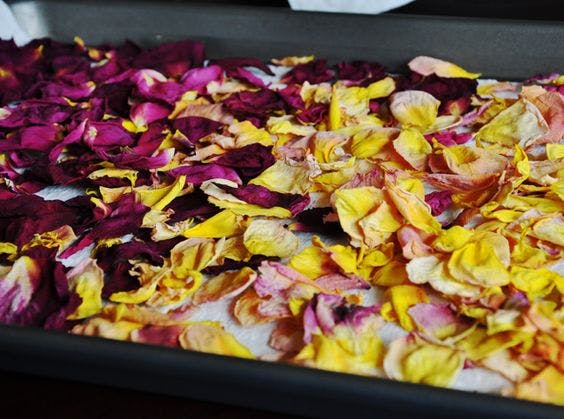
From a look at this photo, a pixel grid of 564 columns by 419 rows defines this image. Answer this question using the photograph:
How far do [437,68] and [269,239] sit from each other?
1.27 feet

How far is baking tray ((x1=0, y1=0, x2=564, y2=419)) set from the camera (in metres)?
0.41

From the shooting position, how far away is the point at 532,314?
476 millimetres

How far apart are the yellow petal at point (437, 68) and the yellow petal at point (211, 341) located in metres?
0.48

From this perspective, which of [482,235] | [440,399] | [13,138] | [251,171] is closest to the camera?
[440,399]

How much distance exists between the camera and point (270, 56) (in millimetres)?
977

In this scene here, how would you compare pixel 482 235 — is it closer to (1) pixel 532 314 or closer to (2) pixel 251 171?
(1) pixel 532 314

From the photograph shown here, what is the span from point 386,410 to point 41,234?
0.34 metres

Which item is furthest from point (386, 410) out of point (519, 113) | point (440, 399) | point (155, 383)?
point (519, 113)

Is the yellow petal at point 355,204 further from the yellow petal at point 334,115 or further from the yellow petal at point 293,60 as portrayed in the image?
the yellow petal at point 293,60

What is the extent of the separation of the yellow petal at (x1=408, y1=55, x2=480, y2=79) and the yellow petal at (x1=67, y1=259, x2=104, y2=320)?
466 millimetres

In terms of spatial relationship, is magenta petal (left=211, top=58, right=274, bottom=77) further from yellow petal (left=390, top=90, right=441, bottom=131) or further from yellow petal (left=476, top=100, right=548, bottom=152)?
yellow petal (left=476, top=100, right=548, bottom=152)

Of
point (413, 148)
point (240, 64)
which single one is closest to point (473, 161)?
point (413, 148)

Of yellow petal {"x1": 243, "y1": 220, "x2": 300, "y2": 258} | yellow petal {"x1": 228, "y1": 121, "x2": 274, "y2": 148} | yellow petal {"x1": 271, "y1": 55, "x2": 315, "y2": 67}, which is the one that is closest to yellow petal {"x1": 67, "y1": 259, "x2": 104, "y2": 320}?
yellow petal {"x1": 243, "y1": 220, "x2": 300, "y2": 258}

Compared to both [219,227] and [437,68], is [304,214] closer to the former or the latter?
[219,227]
